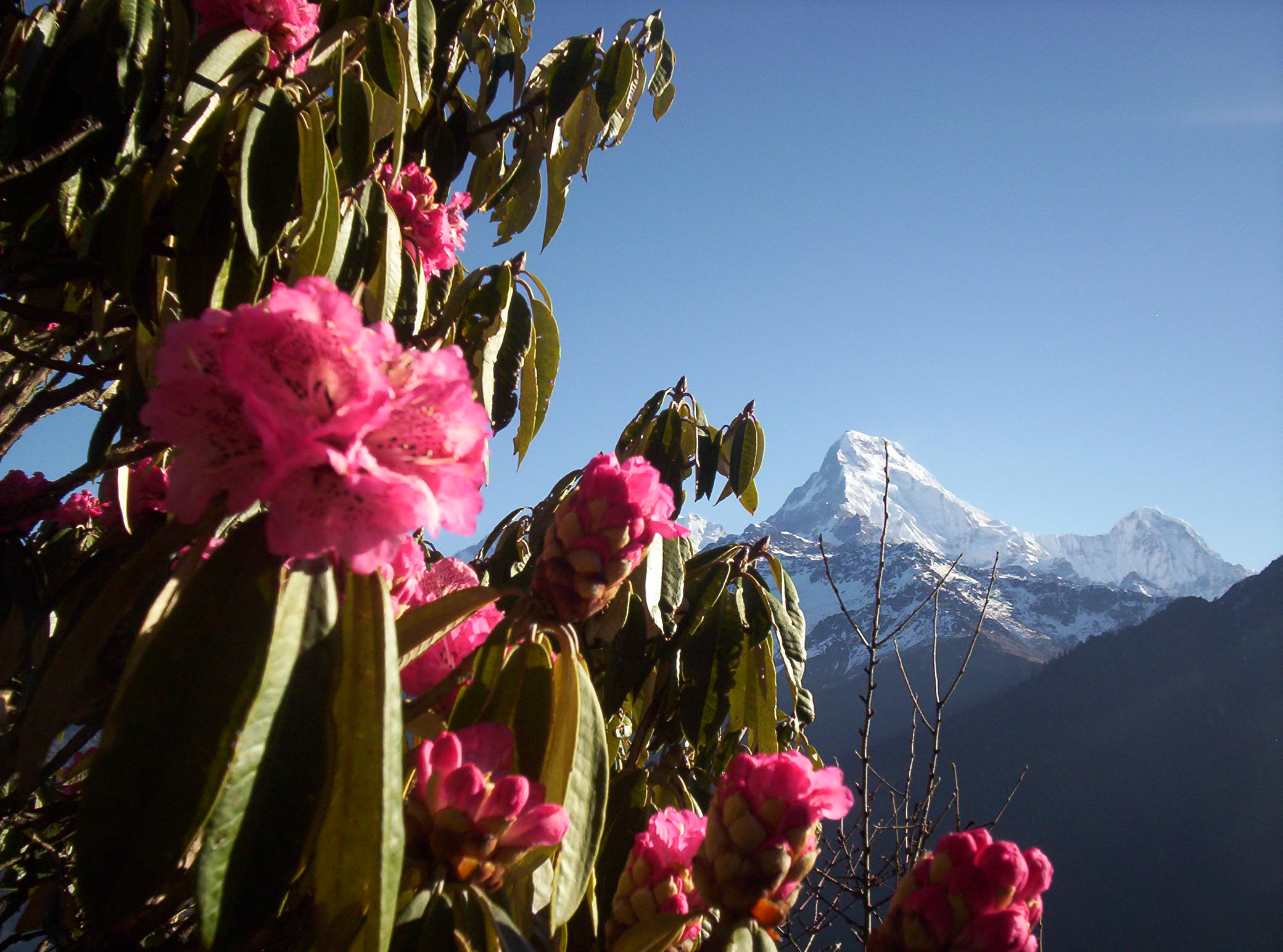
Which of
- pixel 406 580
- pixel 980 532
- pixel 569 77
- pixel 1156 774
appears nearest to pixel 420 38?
pixel 569 77

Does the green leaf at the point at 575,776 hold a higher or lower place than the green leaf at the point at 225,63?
lower

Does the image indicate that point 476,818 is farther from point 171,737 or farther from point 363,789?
point 171,737

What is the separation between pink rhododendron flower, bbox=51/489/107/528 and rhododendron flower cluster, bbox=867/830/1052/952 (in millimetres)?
2166

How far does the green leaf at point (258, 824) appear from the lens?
595 millimetres

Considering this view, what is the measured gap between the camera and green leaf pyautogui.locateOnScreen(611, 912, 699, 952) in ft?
3.21

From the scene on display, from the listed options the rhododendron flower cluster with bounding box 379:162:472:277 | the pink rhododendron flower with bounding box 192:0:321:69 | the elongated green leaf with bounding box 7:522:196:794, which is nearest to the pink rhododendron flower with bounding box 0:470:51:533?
the rhododendron flower cluster with bounding box 379:162:472:277

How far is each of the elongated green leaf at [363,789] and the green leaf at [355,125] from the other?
83 centimetres

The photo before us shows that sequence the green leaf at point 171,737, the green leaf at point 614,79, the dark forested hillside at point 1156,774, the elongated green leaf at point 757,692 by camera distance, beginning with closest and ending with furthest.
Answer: the green leaf at point 171,737
the elongated green leaf at point 757,692
the green leaf at point 614,79
the dark forested hillside at point 1156,774

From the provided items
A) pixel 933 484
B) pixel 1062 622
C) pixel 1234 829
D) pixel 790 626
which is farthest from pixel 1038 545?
pixel 790 626

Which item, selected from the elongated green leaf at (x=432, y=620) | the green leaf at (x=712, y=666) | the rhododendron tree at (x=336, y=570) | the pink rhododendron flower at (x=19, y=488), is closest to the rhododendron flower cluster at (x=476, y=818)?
the rhododendron tree at (x=336, y=570)

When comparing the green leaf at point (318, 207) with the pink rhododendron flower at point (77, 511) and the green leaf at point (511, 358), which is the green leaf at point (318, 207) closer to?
the green leaf at point (511, 358)

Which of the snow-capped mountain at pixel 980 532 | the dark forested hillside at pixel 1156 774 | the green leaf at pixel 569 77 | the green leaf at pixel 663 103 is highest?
the snow-capped mountain at pixel 980 532

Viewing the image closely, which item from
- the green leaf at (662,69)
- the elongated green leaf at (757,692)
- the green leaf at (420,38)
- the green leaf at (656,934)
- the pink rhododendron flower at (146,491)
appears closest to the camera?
the green leaf at (656,934)

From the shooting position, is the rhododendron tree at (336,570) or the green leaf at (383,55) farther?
the green leaf at (383,55)
